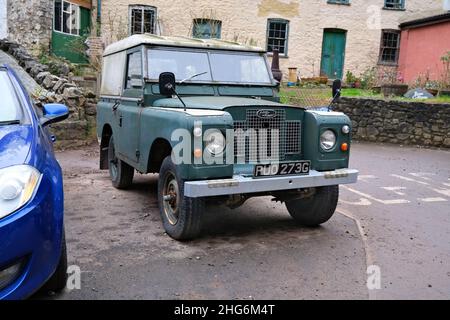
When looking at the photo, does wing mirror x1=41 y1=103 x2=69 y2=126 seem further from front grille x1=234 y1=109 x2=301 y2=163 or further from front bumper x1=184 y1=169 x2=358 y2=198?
front grille x1=234 y1=109 x2=301 y2=163

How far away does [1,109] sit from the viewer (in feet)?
12.6

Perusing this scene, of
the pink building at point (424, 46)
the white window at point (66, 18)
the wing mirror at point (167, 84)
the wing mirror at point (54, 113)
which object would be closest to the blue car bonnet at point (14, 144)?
the wing mirror at point (54, 113)

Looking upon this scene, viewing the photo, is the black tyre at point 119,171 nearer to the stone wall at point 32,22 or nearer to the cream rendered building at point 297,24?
the stone wall at point 32,22

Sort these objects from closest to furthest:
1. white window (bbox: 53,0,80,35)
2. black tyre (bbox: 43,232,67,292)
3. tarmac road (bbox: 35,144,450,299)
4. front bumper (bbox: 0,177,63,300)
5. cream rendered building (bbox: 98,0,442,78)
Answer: front bumper (bbox: 0,177,63,300)
black tyre (bbox: 43,232,67,292)
tarmac road (bbox: 35,144,450,299)
white window (bbox: 53,0,80,35)
cream rendered building (bbox: 98,0,442,78)

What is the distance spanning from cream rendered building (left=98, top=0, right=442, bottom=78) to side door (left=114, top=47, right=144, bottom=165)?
1432 centimetres

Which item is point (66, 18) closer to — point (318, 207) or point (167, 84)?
point (167, 84)

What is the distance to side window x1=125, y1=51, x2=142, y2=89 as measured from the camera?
18.9 feet

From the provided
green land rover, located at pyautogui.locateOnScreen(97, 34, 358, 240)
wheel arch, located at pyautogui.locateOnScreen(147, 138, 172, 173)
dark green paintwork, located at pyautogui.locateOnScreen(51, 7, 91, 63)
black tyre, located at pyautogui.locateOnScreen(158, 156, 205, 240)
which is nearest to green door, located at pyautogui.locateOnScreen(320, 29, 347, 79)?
dark green paintwork, located at pyautogui.locateOnScreen(51, 7, 91, 63)

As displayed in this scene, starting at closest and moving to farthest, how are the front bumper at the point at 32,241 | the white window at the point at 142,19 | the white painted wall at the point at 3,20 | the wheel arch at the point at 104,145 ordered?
the front bumper at the point at 32,241, the wheel arch at the point at 104,145, the white painted wall at the point at 3,20, the white window at the point at 142,19

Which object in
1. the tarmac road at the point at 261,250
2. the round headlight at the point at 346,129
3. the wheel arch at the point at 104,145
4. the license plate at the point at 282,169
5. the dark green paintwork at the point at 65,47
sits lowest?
the tarmac road at the point at 261,250

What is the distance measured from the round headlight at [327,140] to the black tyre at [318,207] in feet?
1.60

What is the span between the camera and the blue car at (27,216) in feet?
9.06

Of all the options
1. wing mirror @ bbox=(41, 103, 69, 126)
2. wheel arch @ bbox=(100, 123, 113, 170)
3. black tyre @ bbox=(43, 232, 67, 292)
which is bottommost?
black tyre @ bbox=(43, 232, 67, 292)

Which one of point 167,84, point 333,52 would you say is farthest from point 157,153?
point 333,52
